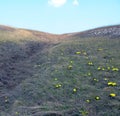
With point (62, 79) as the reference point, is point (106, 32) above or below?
above

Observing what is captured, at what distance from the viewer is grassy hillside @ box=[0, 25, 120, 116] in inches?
711

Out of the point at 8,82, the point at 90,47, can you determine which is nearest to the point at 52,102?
the point at 8,82

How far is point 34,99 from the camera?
19844 mm

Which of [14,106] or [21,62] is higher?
[21,62]

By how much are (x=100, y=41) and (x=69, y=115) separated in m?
16.1

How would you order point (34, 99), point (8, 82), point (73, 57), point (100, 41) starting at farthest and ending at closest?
point (100, 41) < point (73, 57) < point (8, 82) < point (34, 99)

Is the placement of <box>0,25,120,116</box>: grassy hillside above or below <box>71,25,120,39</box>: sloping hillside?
below

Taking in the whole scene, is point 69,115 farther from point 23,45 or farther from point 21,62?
point 23,45

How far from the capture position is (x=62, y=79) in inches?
874

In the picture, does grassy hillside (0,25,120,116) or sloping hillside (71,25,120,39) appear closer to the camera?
grassy hillside (0,25,120,116)

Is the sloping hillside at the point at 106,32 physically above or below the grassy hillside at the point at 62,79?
above

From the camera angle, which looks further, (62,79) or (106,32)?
(106,32)

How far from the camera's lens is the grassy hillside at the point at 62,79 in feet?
59.2

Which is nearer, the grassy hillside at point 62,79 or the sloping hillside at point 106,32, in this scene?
the grassy hillside at point 62,79
